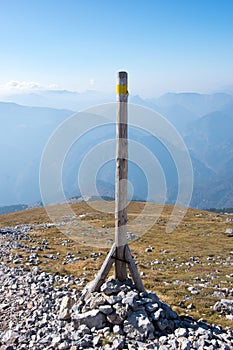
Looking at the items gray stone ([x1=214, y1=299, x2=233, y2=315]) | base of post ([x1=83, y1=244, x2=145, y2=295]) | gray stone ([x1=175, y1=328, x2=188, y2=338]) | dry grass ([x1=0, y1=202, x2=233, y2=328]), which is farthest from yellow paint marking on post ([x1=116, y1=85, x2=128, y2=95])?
gray stone ([x1=214, y1=299, x2=233, y2=315])

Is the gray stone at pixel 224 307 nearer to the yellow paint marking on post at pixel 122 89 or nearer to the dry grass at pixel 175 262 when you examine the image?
the dry grass at pixel 175 262

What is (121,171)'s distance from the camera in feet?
41.8

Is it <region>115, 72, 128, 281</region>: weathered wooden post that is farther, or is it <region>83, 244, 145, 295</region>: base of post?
<region>83, 244, 145, 295</region>: base of post

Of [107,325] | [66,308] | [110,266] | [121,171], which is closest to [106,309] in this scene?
[107,325]

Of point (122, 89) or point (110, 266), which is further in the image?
point (110, 266)

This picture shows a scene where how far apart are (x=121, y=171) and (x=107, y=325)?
5.51 m

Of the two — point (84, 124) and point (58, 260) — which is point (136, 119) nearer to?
point (84, 124)

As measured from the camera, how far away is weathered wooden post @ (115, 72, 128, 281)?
40.5 feet

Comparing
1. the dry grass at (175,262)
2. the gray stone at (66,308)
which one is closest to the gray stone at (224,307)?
the dry grass at (175,262)

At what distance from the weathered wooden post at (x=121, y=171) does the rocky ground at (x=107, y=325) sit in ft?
3.26

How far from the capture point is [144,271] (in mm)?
22297

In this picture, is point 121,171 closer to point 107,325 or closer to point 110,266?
point 110,266

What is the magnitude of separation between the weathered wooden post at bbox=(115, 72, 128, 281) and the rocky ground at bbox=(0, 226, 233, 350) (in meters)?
1.00

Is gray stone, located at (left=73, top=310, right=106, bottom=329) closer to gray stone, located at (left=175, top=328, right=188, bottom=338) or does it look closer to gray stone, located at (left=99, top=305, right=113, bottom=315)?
gray stone, located at (left=99, top=305, right=113, bottom=315)
